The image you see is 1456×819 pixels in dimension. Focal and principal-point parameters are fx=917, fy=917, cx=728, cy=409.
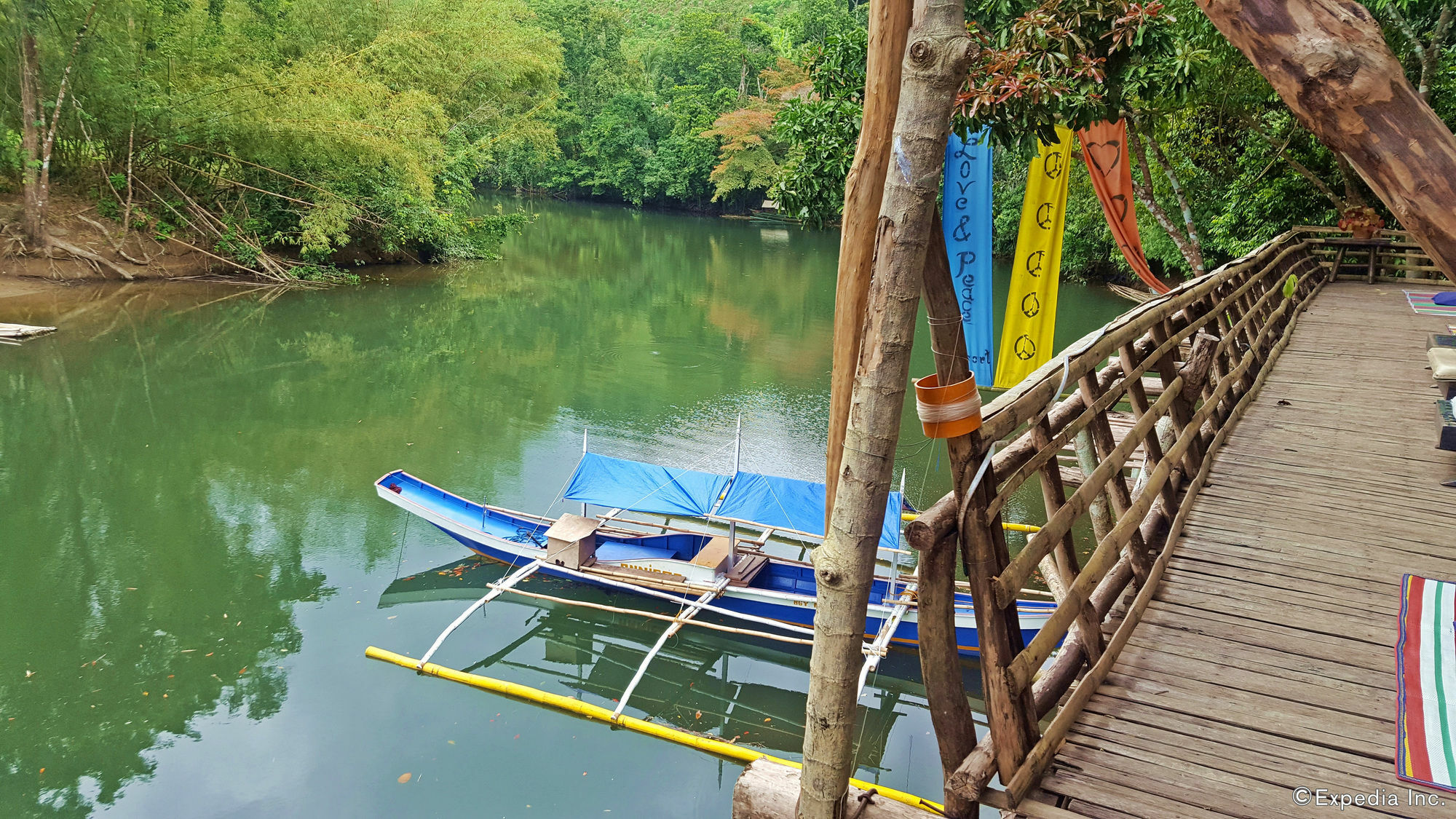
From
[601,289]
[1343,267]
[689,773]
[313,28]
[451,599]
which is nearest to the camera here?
[689,773]

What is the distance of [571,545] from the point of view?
24.9ft

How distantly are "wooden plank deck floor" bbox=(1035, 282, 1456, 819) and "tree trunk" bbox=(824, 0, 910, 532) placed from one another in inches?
36.8

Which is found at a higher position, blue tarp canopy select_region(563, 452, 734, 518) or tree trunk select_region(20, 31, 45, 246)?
tree trunk select_region(20, 31, 45, 246)

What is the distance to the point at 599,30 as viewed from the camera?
4225 cm

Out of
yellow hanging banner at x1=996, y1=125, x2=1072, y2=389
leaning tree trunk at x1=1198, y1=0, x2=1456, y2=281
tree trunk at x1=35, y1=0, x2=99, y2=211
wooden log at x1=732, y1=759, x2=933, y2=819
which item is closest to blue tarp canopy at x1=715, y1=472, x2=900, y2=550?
yellow hanging banner at x1=996, y1=125, x2=1072, y2=389

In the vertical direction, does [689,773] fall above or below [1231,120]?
below

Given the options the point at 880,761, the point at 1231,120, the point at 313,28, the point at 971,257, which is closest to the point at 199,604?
the point at 880,761

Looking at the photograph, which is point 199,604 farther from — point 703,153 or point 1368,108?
point 703,153

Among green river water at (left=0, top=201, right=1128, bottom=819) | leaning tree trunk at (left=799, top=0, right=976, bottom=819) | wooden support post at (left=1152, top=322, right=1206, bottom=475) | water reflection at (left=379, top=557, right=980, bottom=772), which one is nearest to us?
leaning tree trunk at (left=799, top=0, right=976, bottom=819)

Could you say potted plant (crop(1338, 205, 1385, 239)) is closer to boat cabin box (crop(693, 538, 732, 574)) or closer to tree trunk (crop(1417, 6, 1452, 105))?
tree trunk (crop(1417, 6, 1452, 105))

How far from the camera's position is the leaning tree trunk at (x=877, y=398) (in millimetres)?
1994

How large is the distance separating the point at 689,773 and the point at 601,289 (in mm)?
17299

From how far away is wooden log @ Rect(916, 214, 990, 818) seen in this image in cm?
192

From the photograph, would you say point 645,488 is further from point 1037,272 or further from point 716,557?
point 1037,272
